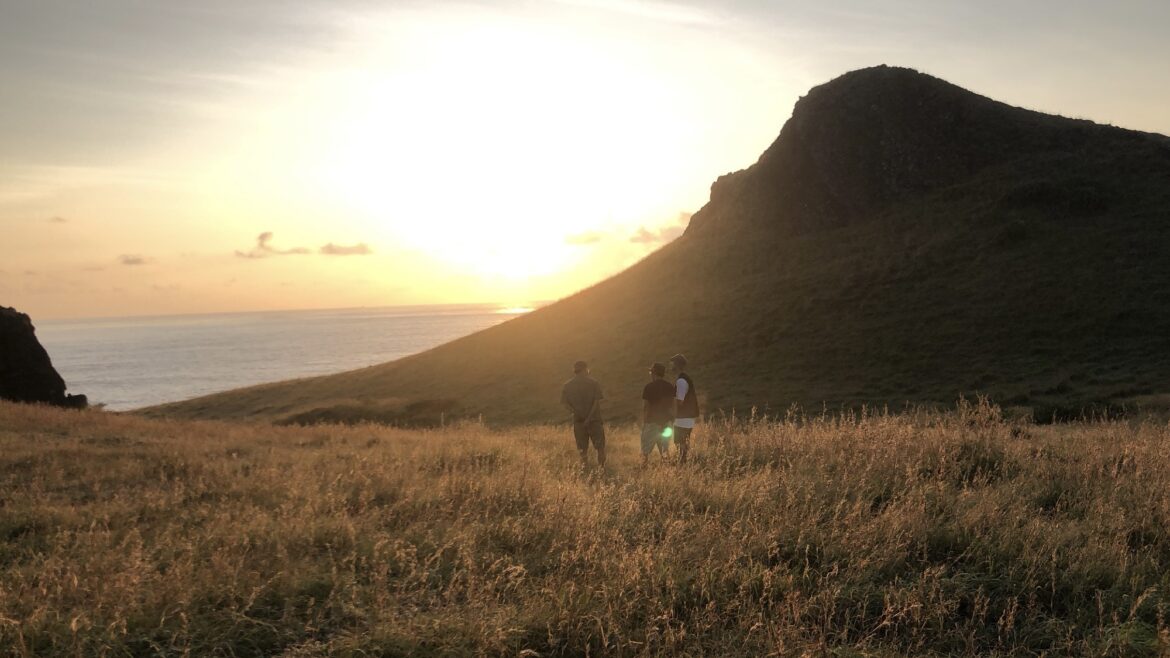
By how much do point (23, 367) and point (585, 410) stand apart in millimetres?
35760

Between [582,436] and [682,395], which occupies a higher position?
[682,395]

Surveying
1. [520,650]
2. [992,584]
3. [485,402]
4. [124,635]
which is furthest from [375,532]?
[485,402]

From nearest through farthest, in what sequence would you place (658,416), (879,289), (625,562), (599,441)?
(625,562), (599,441), (658,416), (879,289)

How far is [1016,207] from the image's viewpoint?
53812 mm

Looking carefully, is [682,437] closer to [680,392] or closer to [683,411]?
[683,411]

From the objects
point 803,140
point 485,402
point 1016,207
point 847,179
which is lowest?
point 485,402

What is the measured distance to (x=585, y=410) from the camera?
12555 millimetres

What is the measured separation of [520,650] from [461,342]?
2561 inches

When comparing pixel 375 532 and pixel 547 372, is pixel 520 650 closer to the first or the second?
pixel 375 532

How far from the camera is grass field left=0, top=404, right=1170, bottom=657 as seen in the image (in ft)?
13.8

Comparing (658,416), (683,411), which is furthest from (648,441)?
(683,411)

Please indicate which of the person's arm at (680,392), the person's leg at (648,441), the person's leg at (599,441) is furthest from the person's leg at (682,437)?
the person's leg at (599,441)

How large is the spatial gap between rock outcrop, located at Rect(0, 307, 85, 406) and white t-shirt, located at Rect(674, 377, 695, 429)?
115 feet

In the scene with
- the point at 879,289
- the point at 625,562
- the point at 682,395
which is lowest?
the point at 625,562
